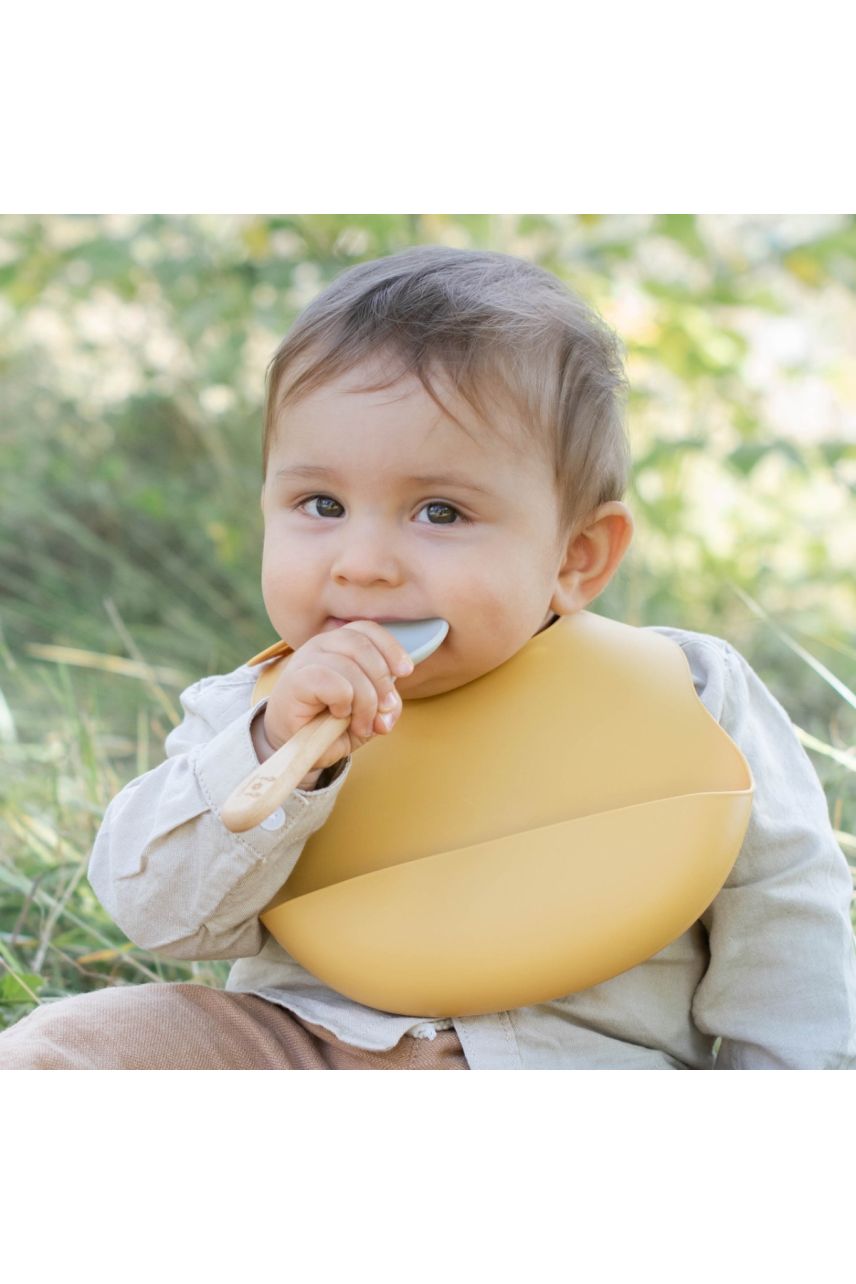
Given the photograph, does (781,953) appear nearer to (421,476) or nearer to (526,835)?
(526,835)

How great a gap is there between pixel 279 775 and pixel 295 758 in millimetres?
39

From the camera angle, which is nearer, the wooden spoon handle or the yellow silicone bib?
the wooden spoon handle

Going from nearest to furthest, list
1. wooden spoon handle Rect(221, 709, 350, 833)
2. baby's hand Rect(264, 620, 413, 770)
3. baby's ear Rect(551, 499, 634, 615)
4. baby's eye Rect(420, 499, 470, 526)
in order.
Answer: wooden spoon handle Rect(221, 709, 350, 833) < baby's hand Rect(264, 620, 413, 770) < baby's eye Rect(420, 499, 470, 526) < baby's ear Rect(551, 499, 634, 615)

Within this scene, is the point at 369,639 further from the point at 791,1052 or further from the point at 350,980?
the point at 791,1052

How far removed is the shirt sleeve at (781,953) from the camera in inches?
55.3

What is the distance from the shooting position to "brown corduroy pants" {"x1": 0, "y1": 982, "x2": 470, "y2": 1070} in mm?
1348

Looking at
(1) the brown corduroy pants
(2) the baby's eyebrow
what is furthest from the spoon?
(1) the brown corduroy pants

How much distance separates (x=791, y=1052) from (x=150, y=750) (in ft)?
4.46

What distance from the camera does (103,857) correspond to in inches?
55.2

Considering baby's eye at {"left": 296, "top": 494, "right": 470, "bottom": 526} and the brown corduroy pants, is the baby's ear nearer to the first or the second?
baby's eye at {"left": 296, "top": 494, "right": 470, "bottom": 526}

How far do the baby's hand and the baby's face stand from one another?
70 millimetres

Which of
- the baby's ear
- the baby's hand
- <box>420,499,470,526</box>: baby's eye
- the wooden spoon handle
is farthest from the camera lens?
the baby's ear
